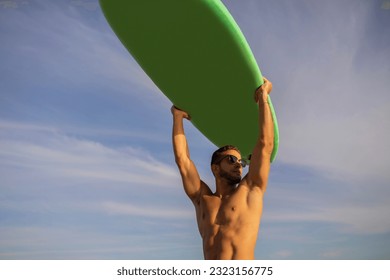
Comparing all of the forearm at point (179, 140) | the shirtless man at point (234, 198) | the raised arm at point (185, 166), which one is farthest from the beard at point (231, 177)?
the forearm at point (179, 140)

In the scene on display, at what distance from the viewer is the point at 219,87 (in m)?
5.16

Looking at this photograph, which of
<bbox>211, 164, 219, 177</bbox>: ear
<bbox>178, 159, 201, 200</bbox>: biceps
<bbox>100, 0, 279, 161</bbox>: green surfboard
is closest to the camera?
<bbox>100, 0, 279, 161</bbox>: green surfboard

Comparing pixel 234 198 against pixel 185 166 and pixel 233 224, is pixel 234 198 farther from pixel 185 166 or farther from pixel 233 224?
pixel 185 166

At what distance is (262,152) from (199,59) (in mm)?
1281

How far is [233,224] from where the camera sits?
4398 mm

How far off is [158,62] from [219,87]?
0.74m

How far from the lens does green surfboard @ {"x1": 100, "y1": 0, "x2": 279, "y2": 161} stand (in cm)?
454

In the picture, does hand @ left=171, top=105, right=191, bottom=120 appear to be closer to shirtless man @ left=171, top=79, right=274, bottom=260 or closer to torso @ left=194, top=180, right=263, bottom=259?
shirtless man @ left=171, top=79, right=274, bottom=260

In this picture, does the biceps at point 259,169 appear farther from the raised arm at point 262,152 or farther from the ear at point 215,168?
the ear at point 215,168

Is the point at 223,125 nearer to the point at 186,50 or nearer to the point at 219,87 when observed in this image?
the point at 219,87

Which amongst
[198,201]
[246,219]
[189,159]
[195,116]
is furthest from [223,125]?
[246,219]

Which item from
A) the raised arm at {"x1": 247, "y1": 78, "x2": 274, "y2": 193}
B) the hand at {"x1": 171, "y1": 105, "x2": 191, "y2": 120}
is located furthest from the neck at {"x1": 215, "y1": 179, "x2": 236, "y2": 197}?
the hand at {"x1": 171, "y1": 105, "x2": 191, "y2": 120}

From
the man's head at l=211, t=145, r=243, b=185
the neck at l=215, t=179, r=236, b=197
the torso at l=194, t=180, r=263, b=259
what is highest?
the man's head at l=211, t=145, r=243, b=185

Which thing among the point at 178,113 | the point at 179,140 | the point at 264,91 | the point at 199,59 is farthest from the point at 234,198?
the point at 199,59
